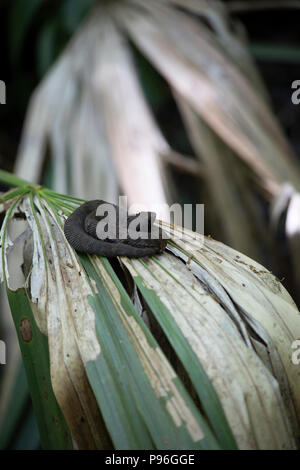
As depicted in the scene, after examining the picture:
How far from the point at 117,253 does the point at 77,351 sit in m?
0.37

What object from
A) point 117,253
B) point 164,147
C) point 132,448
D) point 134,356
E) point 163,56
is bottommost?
point 132,448

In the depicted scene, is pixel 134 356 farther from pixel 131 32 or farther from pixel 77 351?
pixel 131 32

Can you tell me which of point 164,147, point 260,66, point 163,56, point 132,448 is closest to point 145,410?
point 132,448

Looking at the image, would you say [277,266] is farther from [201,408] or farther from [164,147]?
[201,408]

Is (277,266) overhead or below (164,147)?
below

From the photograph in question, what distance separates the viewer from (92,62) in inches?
119

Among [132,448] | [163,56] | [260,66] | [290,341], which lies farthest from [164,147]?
[260,66]

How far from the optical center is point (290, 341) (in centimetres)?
117

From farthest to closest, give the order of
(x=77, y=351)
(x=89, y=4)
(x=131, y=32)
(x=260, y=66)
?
(x=260, y=66), (x=89, y=4), (x=131, y=32), (x=77, y=351)

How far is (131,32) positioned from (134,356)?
2.50 meters

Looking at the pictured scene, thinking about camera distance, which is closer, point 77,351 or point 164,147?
point 77,351

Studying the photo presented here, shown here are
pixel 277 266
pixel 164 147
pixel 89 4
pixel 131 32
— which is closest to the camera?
pixel 164 147

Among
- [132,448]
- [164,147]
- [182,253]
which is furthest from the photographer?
[164,147]

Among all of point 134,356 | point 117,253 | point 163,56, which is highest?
point 163,56
